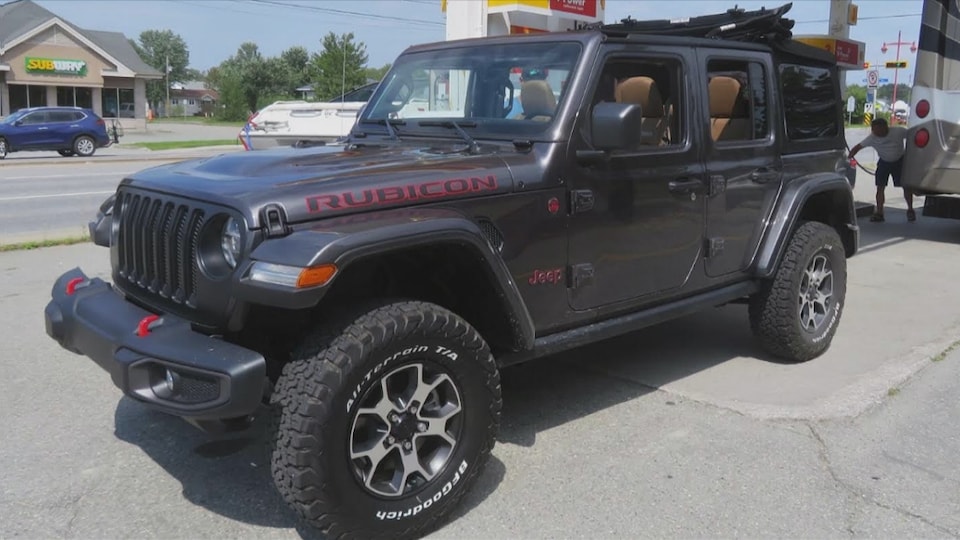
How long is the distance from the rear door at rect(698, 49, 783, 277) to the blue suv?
86.5 ft

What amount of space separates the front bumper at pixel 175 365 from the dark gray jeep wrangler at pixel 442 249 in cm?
1

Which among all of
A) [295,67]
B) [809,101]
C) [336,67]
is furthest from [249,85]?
[809,101]

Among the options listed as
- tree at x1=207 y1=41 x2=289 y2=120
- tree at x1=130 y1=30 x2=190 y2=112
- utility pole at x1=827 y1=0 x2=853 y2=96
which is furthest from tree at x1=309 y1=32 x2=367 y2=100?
tree at x1=130 y1=30 x2=190 y2=112

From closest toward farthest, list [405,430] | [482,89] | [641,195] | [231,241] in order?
[231,241] → [405,430] → [641,195] → [482,89]

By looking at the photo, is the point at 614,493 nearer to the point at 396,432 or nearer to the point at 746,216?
the point at 396,432

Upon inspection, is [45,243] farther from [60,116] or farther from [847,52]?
[60,116]

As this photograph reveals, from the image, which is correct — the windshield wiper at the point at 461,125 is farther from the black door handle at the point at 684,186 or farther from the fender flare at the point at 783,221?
the fender flare at the point at 783,221

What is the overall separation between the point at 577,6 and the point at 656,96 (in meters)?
7.99

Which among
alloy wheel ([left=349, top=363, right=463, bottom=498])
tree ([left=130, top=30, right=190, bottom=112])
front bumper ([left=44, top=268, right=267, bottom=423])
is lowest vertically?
alloy wheel ([left=349, top=363, right=463, bottom=498])

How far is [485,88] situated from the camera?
4.34 metres

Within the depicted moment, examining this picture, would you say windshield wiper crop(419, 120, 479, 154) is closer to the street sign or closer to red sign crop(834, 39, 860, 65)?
the street sign

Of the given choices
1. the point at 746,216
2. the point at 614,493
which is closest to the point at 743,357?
the point at 746,216

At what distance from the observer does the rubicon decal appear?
3.08 meters

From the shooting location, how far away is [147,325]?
3.15 meters
